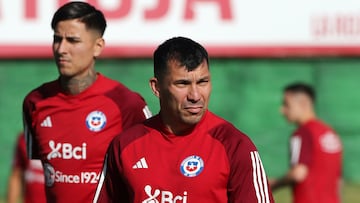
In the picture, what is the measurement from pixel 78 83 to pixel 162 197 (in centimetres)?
216

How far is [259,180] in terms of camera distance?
632 centimetres

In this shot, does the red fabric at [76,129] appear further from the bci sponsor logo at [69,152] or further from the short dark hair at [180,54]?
the short dark hair at [180,54]

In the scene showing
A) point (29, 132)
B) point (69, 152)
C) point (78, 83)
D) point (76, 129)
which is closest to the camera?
point (69, 152)

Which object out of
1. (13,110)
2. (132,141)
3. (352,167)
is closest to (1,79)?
(13,110)

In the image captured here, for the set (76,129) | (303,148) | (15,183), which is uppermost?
(76,129)

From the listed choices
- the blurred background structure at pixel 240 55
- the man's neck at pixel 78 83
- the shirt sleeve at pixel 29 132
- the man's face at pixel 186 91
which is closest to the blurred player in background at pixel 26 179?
the shirt sleeve at pixel 29 132

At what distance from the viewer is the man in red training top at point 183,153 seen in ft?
20.7

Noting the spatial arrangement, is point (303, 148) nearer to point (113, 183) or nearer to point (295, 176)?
point (295, 176)

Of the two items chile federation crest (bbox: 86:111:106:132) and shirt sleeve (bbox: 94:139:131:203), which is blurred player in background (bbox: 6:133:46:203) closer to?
chile federation crest (bbox: 86:111:106:132)

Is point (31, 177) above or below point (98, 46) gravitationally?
below

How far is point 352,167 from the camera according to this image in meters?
17.7

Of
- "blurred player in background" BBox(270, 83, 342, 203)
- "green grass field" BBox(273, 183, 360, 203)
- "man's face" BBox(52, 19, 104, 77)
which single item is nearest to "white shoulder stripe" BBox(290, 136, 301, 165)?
"blurred player in background" BBox(270, 83, 342, 203)

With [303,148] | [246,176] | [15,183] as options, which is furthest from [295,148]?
[246,176]

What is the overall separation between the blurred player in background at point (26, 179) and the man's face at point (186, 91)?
4.29 m
